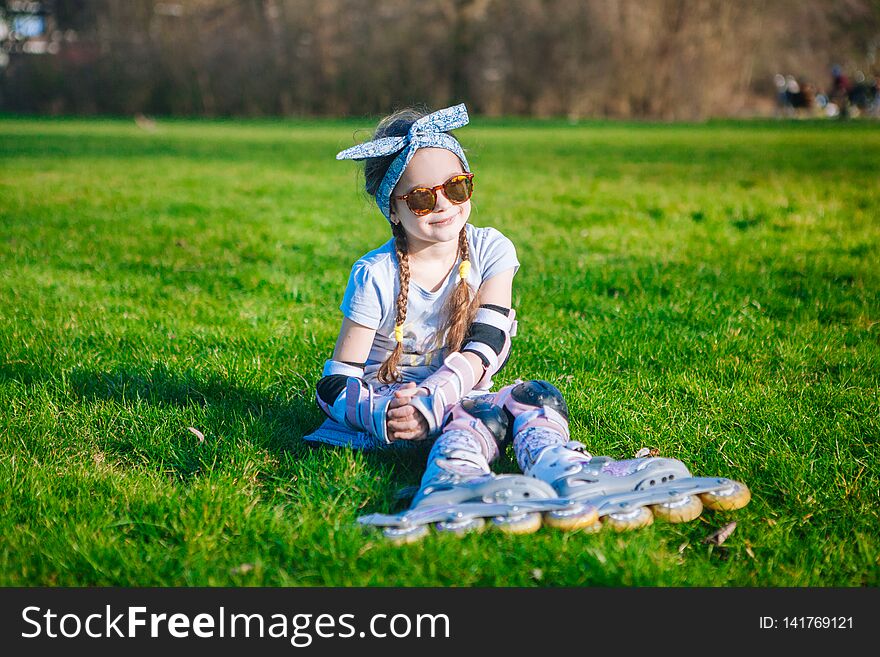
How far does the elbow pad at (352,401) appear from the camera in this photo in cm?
272

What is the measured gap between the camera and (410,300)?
294cm

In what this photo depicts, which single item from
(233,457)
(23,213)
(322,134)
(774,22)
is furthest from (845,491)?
(774,22)

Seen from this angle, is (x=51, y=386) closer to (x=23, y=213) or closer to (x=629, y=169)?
(x=23, y=213)

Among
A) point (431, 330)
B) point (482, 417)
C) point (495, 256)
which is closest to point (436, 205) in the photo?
point (495, 256)

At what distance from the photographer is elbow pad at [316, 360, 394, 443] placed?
272 cm

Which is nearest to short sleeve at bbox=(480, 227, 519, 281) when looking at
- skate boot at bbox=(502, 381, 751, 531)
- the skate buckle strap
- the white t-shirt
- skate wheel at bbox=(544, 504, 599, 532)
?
the white t-shirt

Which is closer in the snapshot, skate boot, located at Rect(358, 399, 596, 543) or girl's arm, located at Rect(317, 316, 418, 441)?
skate boot, located at Rect(358, 399, 596, 543)

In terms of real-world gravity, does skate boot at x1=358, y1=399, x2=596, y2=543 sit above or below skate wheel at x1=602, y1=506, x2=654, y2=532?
above

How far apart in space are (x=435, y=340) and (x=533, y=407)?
435mm

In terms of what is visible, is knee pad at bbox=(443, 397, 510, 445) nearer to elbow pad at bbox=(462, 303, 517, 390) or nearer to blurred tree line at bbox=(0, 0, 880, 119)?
elbow pad at bbox=(462, 303, 517, 390)

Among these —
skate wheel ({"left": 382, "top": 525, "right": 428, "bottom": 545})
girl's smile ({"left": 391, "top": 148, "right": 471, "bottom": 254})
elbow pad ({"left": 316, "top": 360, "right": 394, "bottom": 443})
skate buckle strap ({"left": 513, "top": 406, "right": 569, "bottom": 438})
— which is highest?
girl's smile ({"left": 391, "top": 148, "right": 471, "bottom": 254})

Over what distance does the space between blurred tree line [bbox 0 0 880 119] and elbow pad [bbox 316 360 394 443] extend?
90.9 feet

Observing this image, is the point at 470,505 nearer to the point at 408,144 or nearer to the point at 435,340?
the point at 435,340

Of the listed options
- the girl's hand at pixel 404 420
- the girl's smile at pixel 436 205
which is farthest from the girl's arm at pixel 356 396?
the girl's smile at pixel 436 205
